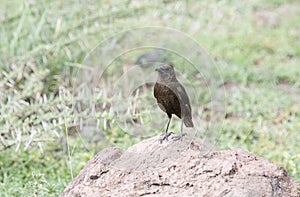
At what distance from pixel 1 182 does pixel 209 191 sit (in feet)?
6.62

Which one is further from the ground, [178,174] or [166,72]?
[166,72]

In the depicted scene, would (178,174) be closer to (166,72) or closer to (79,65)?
(166,72)

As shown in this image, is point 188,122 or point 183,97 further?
point 188,122

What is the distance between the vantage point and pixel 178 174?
285 centimetres

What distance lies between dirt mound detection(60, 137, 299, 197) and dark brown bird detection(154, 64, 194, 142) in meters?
0.19

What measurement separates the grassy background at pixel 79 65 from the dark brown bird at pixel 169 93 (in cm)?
46

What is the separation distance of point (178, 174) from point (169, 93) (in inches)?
15.4

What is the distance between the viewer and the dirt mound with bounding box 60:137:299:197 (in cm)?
277

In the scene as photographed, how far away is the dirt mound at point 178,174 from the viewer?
277 centimetres

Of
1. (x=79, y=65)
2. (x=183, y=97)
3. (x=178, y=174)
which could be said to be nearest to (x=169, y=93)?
(x=183, y=97)

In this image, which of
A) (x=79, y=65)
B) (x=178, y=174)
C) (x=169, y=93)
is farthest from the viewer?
(x=79, y=65)

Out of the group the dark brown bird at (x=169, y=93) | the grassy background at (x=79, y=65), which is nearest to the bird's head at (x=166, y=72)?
the dark brown bird at (x=169, y=93)

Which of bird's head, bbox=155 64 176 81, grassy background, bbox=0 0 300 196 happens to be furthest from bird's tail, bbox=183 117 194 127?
grassy background, bbox=0 0 300 196

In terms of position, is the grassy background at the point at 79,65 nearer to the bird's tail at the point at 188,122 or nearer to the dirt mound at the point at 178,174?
the dirt mound at the point at 178,174
